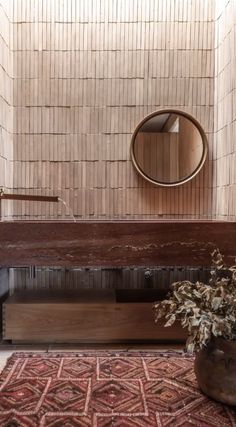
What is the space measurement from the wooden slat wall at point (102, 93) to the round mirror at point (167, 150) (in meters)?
0.09

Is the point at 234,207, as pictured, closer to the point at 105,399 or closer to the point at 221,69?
the point at 221,69

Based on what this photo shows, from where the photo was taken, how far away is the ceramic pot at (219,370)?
1616 mm

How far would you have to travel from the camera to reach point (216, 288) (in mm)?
1717

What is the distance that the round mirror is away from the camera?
292 centimetres

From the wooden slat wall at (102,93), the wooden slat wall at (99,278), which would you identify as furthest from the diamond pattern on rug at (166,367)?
the wooden slat wall at (102,93)

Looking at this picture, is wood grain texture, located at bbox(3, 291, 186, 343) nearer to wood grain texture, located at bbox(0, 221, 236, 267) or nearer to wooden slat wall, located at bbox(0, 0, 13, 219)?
wood grain texture, located at bbox(0, 221, 236, 267)

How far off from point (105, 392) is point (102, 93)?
213cm

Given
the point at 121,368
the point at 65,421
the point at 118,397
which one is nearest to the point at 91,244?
the point at 121,368

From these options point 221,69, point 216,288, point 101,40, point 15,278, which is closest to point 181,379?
point 216,288

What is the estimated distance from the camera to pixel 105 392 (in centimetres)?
180

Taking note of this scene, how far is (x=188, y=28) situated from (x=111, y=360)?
244 cm

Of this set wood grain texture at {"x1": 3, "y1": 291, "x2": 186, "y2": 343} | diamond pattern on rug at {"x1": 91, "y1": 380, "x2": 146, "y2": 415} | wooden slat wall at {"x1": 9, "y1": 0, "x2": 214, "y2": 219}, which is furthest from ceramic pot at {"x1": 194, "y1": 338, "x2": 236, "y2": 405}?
wooden slat wall at {"x1": 9, "y1": 0, "x2": 214, "y2": 219}

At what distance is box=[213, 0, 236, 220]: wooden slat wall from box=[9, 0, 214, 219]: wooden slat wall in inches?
2.9

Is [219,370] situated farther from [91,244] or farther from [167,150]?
[167,150]
